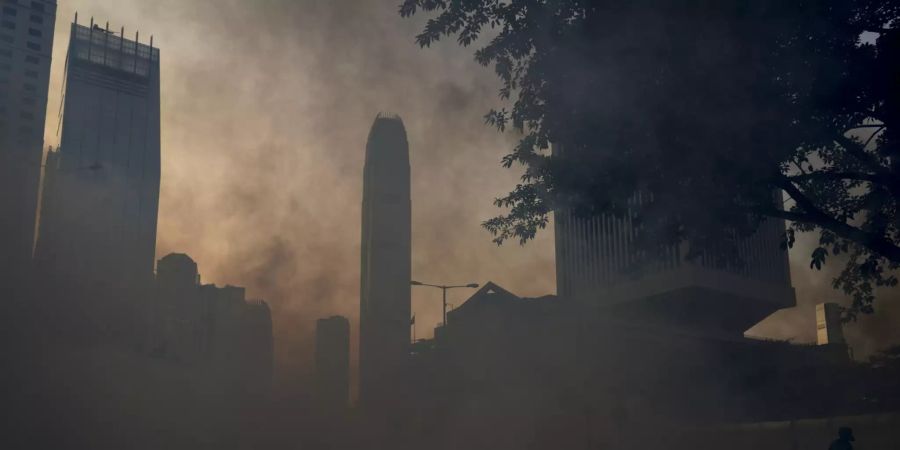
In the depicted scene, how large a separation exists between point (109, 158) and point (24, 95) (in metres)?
36.2

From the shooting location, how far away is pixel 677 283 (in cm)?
8312

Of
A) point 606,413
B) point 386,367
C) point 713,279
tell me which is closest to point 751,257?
point 713,279

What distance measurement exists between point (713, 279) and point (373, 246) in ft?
241

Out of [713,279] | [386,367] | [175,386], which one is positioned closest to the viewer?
[175,386]

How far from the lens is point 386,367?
13138 cm

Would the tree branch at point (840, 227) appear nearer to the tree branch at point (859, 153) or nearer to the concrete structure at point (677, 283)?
the tree branch at point (859, 153)

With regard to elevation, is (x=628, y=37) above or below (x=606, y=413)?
above

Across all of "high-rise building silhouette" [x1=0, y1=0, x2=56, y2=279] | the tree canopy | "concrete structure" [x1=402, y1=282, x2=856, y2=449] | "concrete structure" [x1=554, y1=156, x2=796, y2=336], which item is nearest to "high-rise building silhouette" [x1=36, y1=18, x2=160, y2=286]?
"high-rise building silhouette" [x1=0, y1=0, x2=56, y2=279]

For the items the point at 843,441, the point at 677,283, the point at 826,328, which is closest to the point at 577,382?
the point at 843,441

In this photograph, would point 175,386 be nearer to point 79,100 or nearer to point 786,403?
point 786,403

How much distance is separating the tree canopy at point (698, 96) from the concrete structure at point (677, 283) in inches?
2651

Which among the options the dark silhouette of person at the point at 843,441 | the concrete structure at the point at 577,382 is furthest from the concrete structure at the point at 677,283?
the dark silhouette of person at the point at 843,441

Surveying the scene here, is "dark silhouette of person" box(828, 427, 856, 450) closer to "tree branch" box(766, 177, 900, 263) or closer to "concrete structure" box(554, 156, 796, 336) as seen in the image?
"tree branch" box(766, 177, 900, 263)

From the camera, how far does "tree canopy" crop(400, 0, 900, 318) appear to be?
34.6 ft
